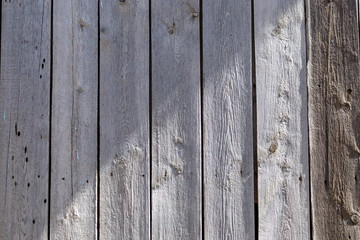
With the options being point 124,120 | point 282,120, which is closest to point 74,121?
point 124,120

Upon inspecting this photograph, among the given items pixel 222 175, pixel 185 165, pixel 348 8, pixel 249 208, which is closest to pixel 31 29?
pixel 185 165

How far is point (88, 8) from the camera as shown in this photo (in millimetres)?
1317

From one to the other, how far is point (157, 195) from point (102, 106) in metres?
0.35

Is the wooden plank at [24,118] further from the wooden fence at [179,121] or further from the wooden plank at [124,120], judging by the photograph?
the wooden plank at [124,120]

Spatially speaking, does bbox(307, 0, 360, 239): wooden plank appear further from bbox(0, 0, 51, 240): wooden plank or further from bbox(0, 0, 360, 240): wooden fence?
bbox(0, 0, 51, 240): wooden plank

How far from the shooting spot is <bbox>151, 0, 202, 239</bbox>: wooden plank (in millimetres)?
1271

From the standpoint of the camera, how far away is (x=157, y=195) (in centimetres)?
127

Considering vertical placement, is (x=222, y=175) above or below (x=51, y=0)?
below

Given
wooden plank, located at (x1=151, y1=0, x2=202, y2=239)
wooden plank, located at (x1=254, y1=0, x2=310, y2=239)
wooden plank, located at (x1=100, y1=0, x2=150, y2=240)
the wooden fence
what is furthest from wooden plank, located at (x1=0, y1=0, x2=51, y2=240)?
wooden plank, located at (x1=254, y1=0, x2=310, y2=239)

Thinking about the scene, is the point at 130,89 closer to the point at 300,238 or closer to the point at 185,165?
the point at 185,165

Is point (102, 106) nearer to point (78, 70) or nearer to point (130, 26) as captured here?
point (78, 70)

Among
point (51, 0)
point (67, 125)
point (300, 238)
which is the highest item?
point (51, 0)

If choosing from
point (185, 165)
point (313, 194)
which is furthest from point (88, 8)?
point (313, 194)

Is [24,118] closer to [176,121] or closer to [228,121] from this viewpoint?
[176,121]
